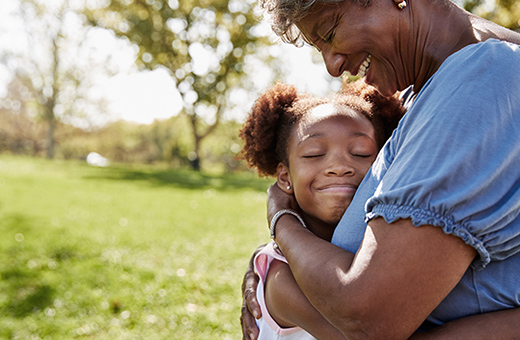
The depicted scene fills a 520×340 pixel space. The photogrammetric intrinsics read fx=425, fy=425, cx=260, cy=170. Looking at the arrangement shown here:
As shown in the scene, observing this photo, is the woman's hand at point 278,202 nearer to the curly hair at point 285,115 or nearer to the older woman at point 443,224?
the curly hair at point 285,115

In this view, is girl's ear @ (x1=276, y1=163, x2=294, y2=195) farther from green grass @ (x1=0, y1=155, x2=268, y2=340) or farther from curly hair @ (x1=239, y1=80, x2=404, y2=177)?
green grass @ (x1=0, y1=155, x2=268, y2=340)

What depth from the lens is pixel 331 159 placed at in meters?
1.90

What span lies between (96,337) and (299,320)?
3420 mm

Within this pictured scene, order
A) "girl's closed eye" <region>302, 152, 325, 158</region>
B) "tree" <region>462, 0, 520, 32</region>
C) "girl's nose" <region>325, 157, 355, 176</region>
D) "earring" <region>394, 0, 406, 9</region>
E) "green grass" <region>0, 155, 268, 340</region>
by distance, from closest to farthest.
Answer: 1. "earring" <region>394, 0, 406, 9</region>
2. "girl's nose" <region>325, 157, 355, 176</region>
3. "girl's closed eye" <region>302, 152, 325, 158</region>
4. "green grass" <region>0, 155, 268, 340</region>
5. "tree" <region>462, 0, 520, 32</region>

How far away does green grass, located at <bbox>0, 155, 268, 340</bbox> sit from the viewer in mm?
4461

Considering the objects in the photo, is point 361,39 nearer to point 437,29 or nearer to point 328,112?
point 437,29

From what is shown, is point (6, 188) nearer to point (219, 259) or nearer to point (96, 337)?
point (219, 259)

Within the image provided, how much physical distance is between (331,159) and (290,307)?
69 cm

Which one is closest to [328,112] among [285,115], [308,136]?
[308,136]

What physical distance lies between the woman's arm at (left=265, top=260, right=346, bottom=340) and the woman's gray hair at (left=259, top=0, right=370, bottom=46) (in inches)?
38.6

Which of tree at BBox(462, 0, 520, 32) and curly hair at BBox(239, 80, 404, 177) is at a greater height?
tree at BBox(462, 0, 520, 32)

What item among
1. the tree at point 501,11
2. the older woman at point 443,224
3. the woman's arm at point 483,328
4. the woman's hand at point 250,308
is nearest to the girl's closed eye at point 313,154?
the woman's hand at point 250,308

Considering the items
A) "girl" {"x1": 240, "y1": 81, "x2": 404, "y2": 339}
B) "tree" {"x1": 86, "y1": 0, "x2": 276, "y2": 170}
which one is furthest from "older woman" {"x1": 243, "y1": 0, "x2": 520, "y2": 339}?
"tree" {"x1": 86, "y1": 0, "x2": 276, "y2": 170}

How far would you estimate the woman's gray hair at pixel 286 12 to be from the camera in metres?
1.61
